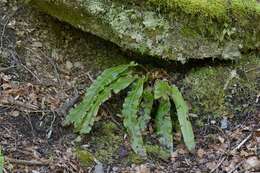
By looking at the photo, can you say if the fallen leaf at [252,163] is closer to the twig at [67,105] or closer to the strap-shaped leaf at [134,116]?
the strap-shaped leaf at [134,116]

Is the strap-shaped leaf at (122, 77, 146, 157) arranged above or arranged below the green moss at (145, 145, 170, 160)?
above

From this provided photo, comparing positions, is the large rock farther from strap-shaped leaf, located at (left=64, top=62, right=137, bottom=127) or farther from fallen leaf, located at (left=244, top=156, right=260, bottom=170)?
fallen leaf, located at (left=244, top=156, right=260, bottom=170)

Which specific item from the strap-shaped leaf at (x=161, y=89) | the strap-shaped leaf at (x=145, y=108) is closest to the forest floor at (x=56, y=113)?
the strap-shaped leaf at (x=145, y=108)

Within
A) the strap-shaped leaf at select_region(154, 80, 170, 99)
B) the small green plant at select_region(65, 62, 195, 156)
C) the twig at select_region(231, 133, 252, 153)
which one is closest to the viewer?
the twig at select_region(231, 133, 252, 153)

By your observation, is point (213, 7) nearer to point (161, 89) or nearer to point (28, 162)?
point (161, 89)

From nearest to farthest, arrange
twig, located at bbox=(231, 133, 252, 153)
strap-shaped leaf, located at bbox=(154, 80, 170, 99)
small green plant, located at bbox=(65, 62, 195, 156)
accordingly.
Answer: twig, located at bbox=(231, 133, 252, 153) < small green plant, located at bbox=(65, 62, 195, 156) < strap-shaped leaf, located at bbox=(154, 80, 170, 99)

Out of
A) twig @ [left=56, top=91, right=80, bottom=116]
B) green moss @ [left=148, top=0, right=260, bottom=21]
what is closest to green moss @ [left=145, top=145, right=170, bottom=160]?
twig @ [left=56, top=91, right=80, bottom=116]

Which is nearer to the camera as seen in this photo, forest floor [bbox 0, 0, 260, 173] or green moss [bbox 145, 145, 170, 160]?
forest floor [bbox 0, 0, 260, 173]

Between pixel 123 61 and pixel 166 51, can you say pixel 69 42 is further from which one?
pixel 166 51
